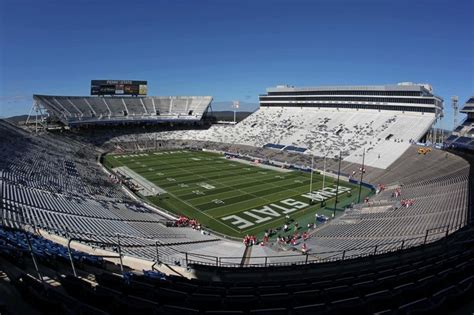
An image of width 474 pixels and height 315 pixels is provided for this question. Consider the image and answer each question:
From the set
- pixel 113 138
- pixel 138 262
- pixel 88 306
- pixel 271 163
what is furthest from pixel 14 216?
pixel 113 138

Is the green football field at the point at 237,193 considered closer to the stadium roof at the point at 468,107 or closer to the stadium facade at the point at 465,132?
the stadium facade at the point at 465,132

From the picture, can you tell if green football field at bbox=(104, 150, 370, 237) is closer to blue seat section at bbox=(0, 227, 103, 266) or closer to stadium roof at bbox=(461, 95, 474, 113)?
blue seat section at bbox=(0, 227, 103, 266)

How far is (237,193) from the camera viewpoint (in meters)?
38.2

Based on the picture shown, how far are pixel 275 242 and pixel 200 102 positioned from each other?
7622cm

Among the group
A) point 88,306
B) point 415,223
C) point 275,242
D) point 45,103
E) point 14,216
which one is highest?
point 45,103

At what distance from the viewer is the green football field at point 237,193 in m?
29.5

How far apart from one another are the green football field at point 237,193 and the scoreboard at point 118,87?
31.8 metres

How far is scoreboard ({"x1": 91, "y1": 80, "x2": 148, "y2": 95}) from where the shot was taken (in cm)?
8188

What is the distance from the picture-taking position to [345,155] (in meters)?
55.2

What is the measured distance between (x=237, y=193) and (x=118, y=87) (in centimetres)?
6015

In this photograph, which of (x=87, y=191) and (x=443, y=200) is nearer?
(x=443, y=200)

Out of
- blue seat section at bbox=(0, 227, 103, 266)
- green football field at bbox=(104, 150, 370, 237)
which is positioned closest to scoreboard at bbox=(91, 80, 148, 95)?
green football field at bbox=(104, 150, 370, 237)

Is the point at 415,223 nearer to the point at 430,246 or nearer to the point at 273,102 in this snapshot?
the point at 430,246

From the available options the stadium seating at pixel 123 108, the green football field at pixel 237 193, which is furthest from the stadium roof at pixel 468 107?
the stadium seating at pixel 123 108
